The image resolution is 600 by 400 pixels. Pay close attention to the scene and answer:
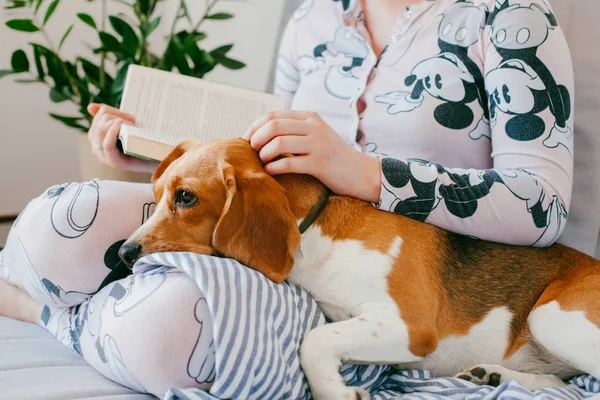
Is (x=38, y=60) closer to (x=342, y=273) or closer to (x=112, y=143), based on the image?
(x=112, y=143)

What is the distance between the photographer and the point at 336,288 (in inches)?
43.9

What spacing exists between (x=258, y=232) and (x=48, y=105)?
2232mm

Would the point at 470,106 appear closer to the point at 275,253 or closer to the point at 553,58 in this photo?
the point at 553,58

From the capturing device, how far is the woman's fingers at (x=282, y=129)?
112 cm

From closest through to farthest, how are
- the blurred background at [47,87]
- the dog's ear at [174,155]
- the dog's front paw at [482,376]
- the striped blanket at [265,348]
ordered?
1. the striped blanket at [265,348]
2. the dog's front paw at [482,376]
3. the dog's ear at [174,155]
4. the blurred background at [47,87]

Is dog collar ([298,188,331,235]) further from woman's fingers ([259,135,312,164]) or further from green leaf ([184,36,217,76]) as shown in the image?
green leaf ([184,36,217,76])

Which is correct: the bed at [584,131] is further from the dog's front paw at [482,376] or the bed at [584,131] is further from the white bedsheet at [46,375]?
the dog's front paw at [482,376]

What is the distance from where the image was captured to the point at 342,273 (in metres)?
1.11

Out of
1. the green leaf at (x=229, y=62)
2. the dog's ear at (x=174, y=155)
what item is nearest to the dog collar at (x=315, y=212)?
the dog's ear at (x=174, y=155)

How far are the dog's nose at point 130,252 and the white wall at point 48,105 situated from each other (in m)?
1.78

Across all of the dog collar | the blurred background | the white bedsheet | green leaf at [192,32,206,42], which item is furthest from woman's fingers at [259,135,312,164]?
the blurred background

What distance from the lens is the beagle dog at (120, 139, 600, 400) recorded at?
1047mm

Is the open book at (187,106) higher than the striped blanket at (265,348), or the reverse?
the open book at (187,106)

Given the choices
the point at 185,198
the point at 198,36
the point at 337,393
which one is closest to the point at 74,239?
the point at 185,198
